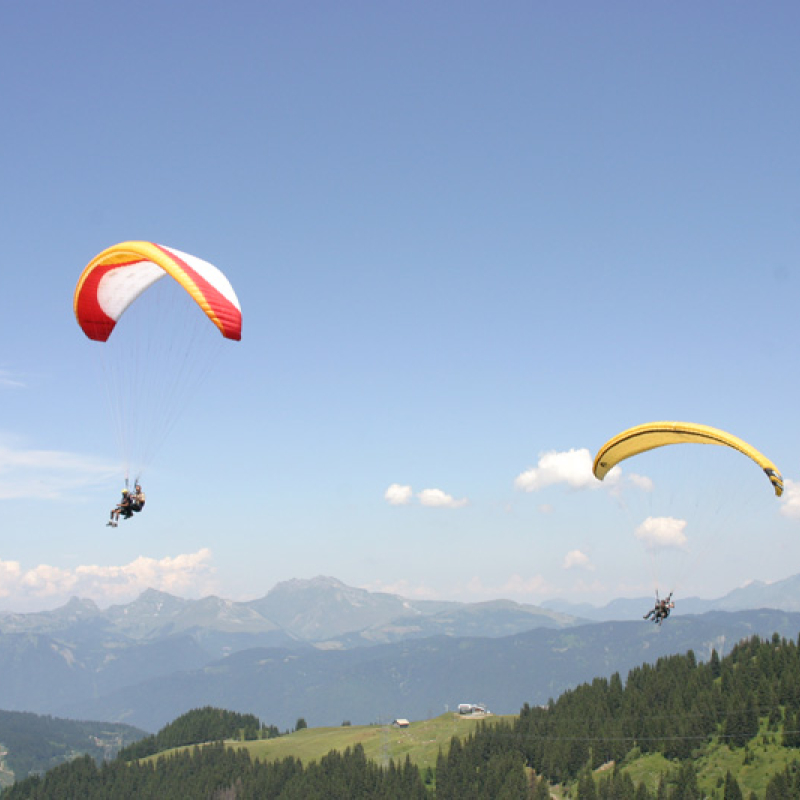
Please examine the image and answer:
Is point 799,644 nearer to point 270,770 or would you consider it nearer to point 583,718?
point 583,718

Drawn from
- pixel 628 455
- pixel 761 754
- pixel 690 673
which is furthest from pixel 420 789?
pixel 628 455

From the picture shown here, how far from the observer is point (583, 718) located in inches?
5497

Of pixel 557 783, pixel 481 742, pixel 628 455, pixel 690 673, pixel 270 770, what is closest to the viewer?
pixel 628 455

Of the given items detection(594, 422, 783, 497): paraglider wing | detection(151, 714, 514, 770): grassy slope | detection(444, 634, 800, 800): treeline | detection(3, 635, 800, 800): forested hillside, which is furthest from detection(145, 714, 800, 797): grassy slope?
detection(594, 422, 783, 497): paraglider wing

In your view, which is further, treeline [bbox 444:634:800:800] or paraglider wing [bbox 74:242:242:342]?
treeline [bbox 444:634:800:800]

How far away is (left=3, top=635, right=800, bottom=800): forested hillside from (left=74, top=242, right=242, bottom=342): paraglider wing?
92069mm

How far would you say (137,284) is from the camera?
1802 inches

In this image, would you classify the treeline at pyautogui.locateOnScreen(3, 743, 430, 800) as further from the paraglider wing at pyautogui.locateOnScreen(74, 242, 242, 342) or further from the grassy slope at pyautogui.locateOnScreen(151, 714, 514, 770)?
the paraglider wing at pyautogui.locateOnScreen(74, 242, 242, 342)

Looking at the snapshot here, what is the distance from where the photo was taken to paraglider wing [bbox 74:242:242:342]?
119ft

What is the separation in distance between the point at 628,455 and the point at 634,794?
74.9m

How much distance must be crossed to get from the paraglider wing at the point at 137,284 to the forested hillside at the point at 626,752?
92.1 metres

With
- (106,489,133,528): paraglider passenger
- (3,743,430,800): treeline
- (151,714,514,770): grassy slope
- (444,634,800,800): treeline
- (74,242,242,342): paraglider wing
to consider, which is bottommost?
(3,743,430,800): treeline

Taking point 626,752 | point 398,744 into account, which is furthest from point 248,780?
point 626,752

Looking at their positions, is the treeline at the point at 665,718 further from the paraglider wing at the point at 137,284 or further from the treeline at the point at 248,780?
the paraglider wing at the point at 137,284
